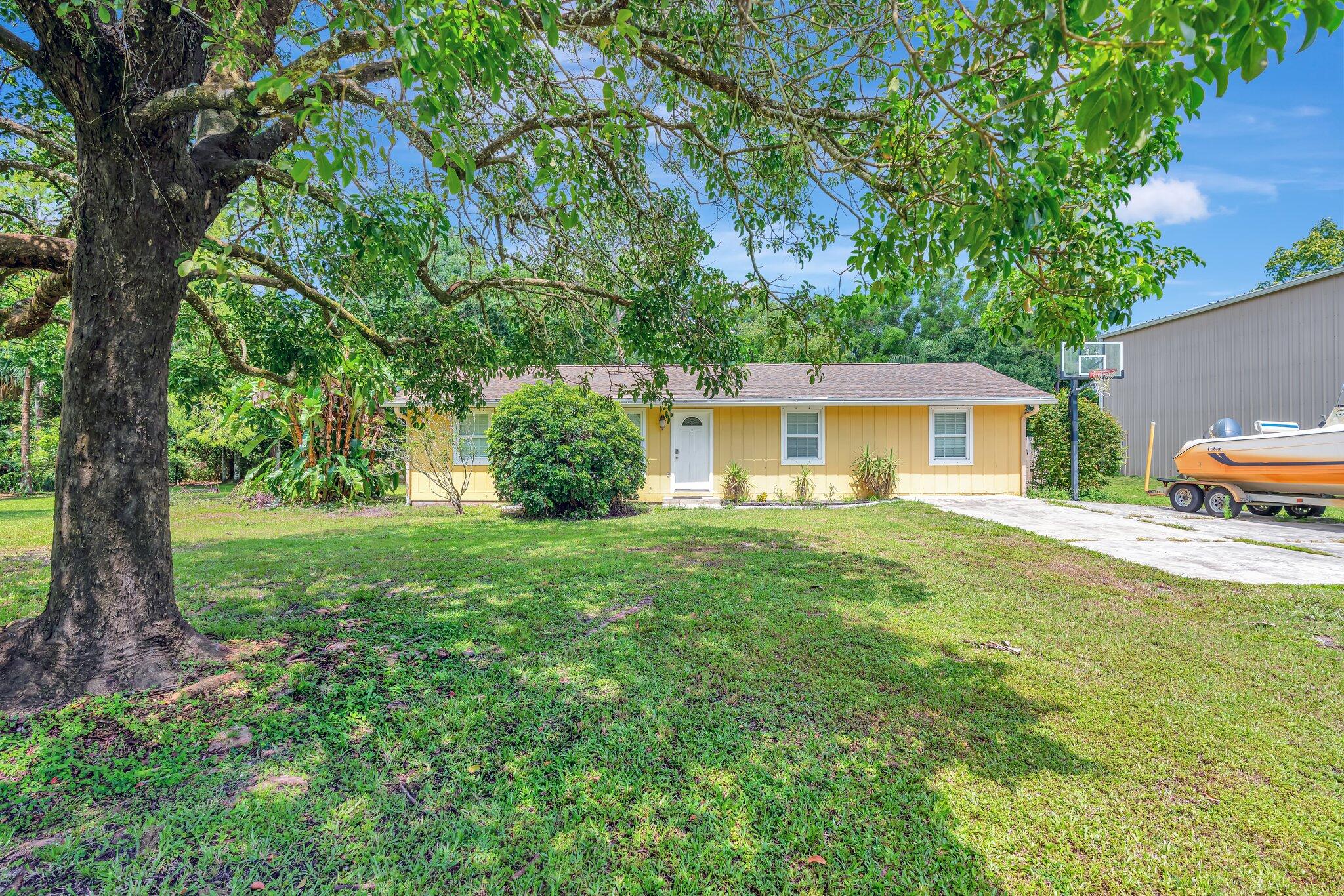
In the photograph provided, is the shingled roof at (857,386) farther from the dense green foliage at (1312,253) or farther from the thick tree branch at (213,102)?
the dense green foliage at (1312,253)

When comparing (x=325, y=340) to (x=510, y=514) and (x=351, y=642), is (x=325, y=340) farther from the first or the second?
(x=510, y=514)

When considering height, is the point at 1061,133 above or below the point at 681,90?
below

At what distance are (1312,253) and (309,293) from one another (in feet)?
124

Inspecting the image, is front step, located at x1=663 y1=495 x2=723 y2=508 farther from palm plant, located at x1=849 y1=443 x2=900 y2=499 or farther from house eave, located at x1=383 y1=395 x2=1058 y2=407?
palm plant, located at x1=849 y1=443 x2=900 y2=499

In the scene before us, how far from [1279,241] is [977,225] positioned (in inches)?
1466

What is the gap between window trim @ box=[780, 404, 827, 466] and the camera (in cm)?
1340

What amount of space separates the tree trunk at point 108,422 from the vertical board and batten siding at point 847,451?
33.1 feet

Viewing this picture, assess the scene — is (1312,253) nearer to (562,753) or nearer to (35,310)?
(562,753)

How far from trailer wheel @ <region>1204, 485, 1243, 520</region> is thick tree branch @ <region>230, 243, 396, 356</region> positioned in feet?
42.9

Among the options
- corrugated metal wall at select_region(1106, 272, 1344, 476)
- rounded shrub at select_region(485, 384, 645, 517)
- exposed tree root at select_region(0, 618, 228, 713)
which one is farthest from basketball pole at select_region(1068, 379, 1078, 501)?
exposed tree root at select_region(0, 618, 228, 713)

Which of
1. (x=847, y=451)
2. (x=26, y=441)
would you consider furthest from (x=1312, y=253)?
(x=26, y=441)

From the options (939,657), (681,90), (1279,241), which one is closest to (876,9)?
(681,90)

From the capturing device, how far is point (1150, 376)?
18.7 meters

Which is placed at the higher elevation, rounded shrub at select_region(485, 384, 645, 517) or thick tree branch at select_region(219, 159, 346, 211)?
thick tree branch at select_region(219, 159, 346, 211)
